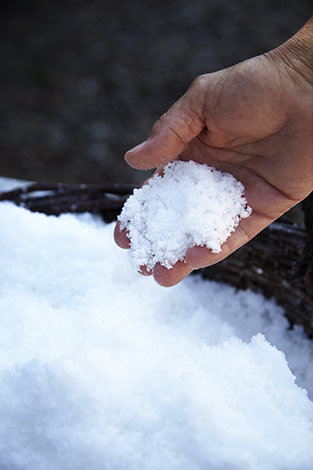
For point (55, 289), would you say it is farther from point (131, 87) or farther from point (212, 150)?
point (131, 87)

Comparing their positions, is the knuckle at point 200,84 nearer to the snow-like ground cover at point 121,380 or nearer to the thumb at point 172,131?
→ the thumb at point 172,131

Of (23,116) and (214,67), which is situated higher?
(214,67)

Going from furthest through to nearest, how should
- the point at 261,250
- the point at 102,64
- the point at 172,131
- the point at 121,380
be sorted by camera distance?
the point at 102,64 < the point at 261,250 < the point at 172,131 < the point at 121,380

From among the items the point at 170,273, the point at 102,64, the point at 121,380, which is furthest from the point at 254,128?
the point at 102,64

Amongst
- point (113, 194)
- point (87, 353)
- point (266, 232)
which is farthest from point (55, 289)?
point (266, 232)

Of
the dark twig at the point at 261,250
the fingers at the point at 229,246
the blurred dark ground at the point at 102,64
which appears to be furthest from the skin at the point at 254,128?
the blurred dark ground at the point at 102,64

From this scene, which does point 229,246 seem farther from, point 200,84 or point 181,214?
point 200,84
